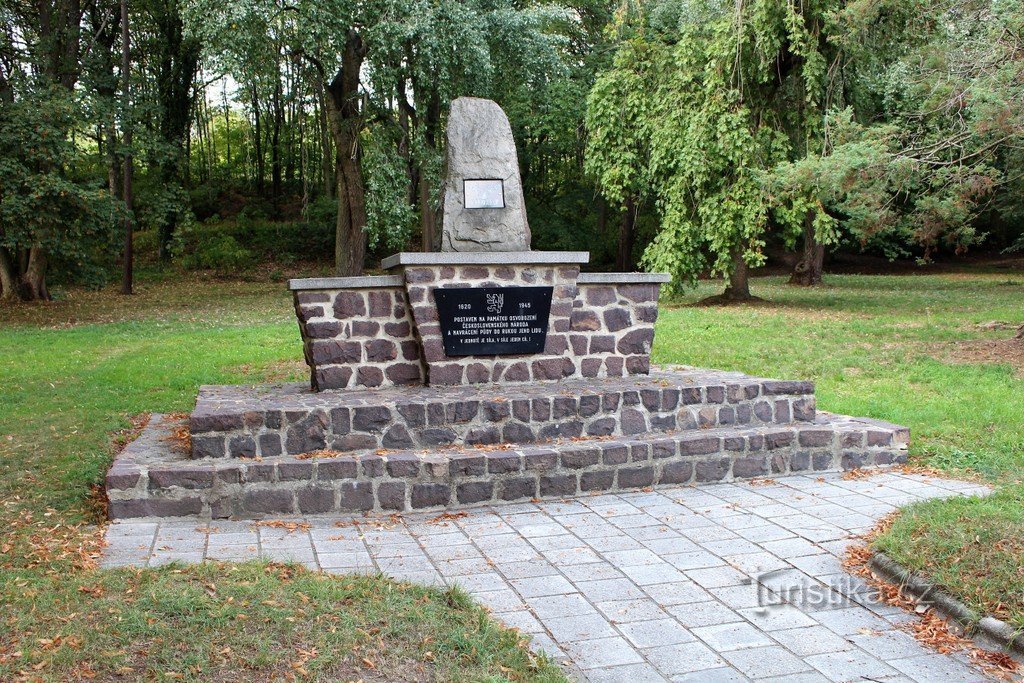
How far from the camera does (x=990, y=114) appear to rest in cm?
1104

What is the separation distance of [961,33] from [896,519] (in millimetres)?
10373

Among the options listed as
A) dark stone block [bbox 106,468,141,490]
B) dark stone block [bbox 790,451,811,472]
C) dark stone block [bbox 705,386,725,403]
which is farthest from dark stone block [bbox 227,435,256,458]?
dark stone block [bbox 790,451,811,472]

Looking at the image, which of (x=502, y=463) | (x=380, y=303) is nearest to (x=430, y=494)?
(x=502, y=463)

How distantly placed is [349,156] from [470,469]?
1612cm

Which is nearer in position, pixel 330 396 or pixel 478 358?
pixel 330 396

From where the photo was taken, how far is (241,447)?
635 centimetres

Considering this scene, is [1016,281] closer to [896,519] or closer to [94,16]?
[896,519]

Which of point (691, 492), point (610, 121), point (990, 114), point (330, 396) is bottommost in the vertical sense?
point (691, 492)

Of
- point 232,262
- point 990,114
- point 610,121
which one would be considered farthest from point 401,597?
point 232,262

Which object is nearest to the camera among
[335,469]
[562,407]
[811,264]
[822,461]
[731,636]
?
[731,636]

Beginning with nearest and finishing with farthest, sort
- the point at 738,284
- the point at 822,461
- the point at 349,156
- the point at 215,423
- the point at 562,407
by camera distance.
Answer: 1. the point at 215,423
2. the point at 562,407
3. the point at 822,461
4. the point at 738,284
5. the point at 349,156

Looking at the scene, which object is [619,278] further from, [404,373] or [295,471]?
[295,471]

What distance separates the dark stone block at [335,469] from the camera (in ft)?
20.2

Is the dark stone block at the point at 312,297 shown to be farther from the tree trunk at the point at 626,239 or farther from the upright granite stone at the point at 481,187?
the tree trunk at the point at 626,239
